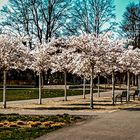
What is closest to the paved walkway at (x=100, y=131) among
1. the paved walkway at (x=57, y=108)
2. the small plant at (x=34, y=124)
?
the small plant at (x=34, y=124)

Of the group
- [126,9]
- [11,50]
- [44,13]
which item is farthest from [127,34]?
[11,50]

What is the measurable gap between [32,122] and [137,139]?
5.13 m

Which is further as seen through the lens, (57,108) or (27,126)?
(57,108)

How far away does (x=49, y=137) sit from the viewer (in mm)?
12578

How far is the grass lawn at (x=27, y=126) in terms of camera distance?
13.1 metres

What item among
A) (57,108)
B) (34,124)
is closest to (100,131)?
(34,124)

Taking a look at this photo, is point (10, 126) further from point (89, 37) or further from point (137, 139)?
point (89, 37)

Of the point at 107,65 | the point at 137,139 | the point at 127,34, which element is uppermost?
the point at 127,34

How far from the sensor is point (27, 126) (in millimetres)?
15594

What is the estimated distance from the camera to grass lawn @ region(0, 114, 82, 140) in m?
13.1

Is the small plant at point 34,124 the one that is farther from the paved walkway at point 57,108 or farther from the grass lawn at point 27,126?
the paved walkway at point 57,108

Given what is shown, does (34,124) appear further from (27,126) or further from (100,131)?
(100,131)

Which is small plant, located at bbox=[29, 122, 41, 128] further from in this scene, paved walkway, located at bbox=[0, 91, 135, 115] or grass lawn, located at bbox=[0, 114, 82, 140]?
paved walkway, located at bbox=[0, 91, 135, 115]

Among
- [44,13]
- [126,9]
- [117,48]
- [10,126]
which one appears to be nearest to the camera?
[10,126]
